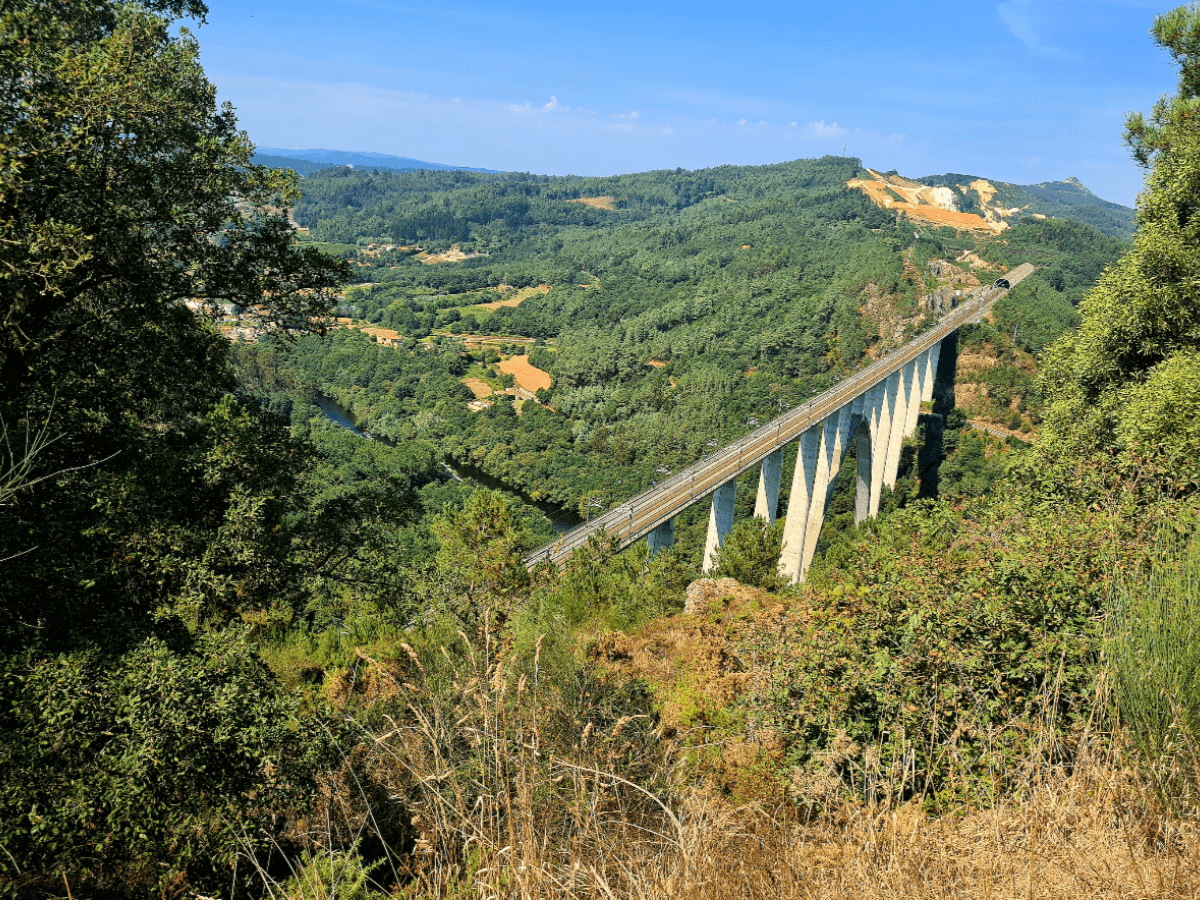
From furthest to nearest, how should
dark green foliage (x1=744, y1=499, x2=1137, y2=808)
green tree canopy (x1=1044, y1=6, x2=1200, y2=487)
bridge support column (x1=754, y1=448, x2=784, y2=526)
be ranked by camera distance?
1. bridge support column (x1=754, y1=448, x2=784, y2=526)
2. green tree canopy (x1=1044, y1=6, x2=1200, y2=487)
3. dark green foliage (x1=744, y1=499, x2=1137, y2=808)

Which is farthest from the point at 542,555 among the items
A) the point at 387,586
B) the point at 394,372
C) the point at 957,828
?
the point at 394,372

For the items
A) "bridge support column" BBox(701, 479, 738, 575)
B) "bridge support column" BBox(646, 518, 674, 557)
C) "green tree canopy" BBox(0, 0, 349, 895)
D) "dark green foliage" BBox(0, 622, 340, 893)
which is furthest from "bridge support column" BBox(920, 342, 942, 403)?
"dark green foliage" BBox(0, 622, 340, 893)

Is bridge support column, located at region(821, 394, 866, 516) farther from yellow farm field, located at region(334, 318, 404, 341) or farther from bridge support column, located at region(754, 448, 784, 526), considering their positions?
yellow farm field, located at region(334, 318, 404, 341)

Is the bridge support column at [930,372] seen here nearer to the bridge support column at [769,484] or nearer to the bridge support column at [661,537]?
the bridge support column at [769,484]

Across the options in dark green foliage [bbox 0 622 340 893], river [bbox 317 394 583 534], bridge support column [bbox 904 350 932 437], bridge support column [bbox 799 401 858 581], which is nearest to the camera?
dark green foliage [bbox 0 622 340 893]

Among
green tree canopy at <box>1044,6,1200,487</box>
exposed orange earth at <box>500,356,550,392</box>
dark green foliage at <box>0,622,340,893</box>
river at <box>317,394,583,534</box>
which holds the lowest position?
river at <box>317,394,583,534</box>

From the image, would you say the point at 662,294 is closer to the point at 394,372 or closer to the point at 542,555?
the point at 394,372
